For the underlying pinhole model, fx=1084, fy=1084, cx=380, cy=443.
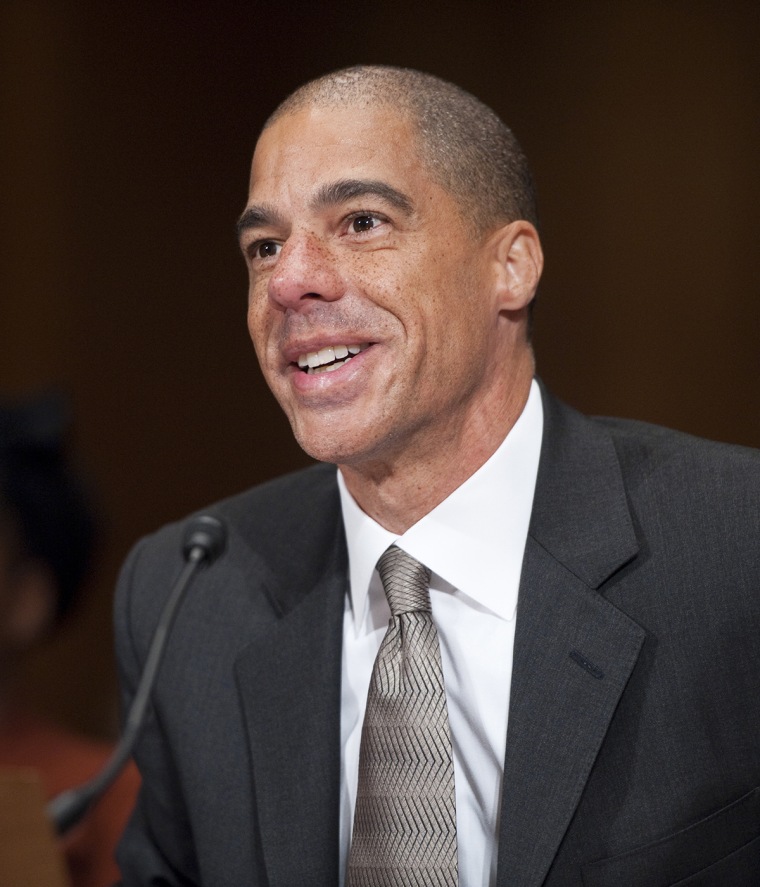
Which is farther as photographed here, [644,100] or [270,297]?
[644,100]

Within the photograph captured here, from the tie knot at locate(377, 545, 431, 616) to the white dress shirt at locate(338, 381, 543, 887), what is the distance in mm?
15

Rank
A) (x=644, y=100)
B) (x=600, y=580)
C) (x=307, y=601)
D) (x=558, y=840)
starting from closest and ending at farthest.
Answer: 1. (x=558, y=840)
2. (x=600, y=580)
3. (x=307, y=601)
4. (x=644, y=100)

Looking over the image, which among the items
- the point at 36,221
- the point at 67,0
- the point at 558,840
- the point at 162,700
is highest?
the point at 67,0

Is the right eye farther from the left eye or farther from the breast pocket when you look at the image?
the breast pocket

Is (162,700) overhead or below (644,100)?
below

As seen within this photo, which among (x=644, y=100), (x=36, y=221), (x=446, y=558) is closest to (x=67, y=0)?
(x=36, y=221)

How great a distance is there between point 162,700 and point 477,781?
526mm

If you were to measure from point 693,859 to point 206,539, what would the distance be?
72 cm

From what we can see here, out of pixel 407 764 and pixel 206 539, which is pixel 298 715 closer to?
pixel 407 764

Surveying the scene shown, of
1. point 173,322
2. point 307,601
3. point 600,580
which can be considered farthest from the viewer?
point 173,322

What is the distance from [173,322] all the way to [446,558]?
228cm

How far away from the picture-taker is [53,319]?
3486 mm

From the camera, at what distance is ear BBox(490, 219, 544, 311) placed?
166 cm

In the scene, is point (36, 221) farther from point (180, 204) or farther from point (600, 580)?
point (600, 580)
